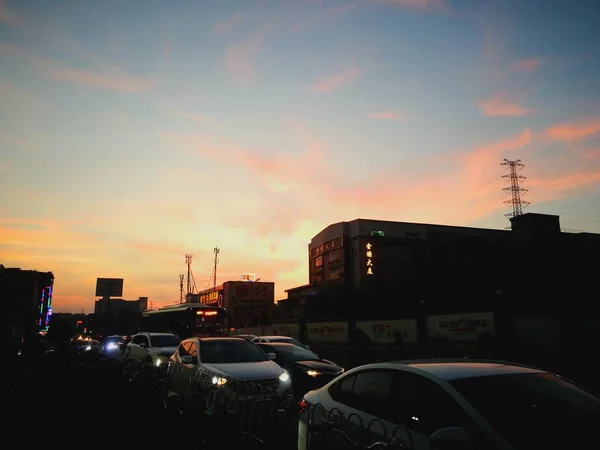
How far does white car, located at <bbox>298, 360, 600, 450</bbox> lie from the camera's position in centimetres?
367

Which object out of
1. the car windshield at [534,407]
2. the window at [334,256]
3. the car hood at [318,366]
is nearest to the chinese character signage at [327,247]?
the window at [334,256]

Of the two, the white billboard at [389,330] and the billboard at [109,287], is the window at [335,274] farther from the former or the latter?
the white billboard at [389,330]

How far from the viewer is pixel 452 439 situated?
11.7 feet

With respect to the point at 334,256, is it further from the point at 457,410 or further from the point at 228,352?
the point at 457,410

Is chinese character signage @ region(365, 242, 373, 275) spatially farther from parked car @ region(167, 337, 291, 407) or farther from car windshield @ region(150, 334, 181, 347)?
parked car @ region(167, 337, 291, 407)

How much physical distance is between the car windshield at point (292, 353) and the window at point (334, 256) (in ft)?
265

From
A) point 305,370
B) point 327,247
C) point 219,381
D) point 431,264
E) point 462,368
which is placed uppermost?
point 327,247

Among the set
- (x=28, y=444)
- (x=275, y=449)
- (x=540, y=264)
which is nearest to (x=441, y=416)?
(x=275, y=449)

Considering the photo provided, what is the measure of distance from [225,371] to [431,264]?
83.7 metres

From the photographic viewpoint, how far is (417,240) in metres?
95.3

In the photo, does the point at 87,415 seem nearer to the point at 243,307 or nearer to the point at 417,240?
the point at 417,240

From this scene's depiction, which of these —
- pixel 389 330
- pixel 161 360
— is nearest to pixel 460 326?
pixel 389 330

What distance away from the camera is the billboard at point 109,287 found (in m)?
87.5

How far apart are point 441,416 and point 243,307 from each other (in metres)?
105
